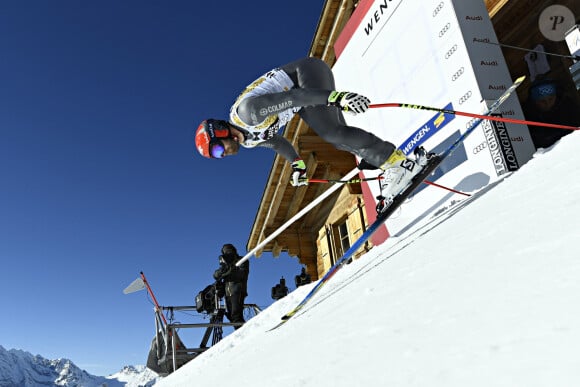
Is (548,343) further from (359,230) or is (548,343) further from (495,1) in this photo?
(359,230)

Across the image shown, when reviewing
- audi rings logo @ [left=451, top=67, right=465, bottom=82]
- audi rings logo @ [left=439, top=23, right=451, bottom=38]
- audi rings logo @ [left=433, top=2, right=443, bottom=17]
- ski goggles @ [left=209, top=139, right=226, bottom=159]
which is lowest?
ski goggles @ [left=209, top=139, right=226, bottom=159]

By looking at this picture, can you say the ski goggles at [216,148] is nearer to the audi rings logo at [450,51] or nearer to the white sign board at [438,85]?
the white sign board at [438,85]

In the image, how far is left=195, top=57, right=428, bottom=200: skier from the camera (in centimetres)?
379

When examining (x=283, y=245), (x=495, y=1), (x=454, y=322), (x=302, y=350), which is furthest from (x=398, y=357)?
(x=283, y=245)

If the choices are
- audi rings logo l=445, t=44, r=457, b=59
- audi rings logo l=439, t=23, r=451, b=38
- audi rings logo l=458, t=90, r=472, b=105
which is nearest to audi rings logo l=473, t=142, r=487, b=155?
audi rings logo l=458, t=90, r=472, b=105

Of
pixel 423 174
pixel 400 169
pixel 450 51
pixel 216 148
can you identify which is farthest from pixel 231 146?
pixel 450 51

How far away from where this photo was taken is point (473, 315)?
124cm

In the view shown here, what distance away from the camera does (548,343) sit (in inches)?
35.3

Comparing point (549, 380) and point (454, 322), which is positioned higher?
point (454, 322)

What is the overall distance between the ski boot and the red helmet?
1.46m

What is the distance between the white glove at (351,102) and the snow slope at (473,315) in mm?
1238

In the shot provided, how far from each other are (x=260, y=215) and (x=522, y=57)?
277 inches

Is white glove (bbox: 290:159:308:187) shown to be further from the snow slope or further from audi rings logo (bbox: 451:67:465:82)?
the snow slope

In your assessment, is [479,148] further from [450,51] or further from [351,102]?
[351,102]
